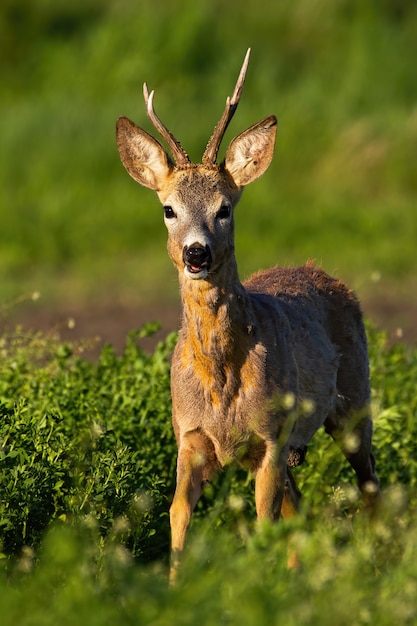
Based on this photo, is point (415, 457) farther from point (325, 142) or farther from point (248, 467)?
point (325, 142)

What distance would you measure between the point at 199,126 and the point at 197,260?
1276cm

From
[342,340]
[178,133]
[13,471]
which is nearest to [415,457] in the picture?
[342,340]

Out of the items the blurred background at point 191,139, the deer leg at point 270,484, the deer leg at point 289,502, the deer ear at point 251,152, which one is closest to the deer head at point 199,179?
the deer ear at point 251,152

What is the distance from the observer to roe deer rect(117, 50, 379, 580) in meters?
6.57

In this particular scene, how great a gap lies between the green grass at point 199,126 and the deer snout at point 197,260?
9.34m

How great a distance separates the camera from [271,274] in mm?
8055

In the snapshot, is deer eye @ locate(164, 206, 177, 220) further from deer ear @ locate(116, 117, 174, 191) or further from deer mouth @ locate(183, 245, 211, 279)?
deer mouth @ locate(183, 245, 211, 279)

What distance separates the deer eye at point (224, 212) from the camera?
6.88m

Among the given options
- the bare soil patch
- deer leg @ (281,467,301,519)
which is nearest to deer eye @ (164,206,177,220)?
deer leg @ (281,467,301,519)

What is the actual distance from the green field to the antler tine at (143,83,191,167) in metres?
1.41

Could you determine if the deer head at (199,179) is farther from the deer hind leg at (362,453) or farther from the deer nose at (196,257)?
the deer hind leg at (362,453)

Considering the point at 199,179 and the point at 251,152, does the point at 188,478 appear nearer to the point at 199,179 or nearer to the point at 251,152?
the point at 199,179

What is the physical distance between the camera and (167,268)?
16.8 m

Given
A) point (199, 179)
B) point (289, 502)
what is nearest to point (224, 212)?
point (199, 179)
